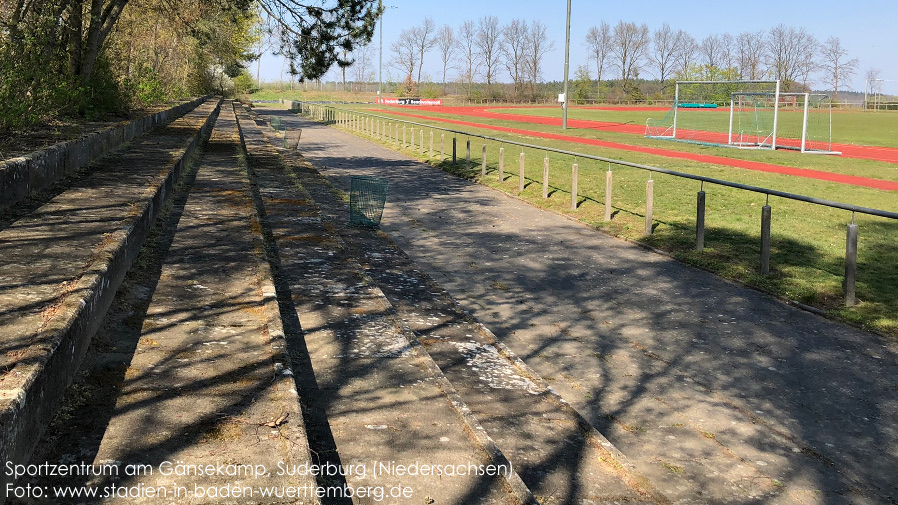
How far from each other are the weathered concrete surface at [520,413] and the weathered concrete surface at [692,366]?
0.25m

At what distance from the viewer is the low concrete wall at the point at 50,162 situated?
709 cm

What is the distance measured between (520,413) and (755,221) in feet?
31.0

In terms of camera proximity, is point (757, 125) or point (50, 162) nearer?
point (50, 162)

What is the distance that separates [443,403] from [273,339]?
1.03 m

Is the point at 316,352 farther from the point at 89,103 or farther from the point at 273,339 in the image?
the point at 89,103

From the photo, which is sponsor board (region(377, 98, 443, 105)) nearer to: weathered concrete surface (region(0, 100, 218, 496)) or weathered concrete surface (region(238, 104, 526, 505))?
weathered concrete surface (region(0, 100, 218, 496))

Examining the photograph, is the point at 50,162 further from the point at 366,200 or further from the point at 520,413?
the point at 520,413

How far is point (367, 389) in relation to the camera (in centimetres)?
507

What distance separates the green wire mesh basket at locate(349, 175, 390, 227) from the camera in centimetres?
1260

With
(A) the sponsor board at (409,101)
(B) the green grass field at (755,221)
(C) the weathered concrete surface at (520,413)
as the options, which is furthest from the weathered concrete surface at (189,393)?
(A) the sponsor board at (409,101)

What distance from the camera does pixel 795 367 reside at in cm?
646

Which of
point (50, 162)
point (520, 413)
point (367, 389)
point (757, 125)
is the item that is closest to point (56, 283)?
point (367, 389)

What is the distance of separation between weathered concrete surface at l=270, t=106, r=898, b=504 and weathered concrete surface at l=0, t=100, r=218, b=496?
2942mm

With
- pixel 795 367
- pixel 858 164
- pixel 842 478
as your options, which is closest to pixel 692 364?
pixel 795 367
